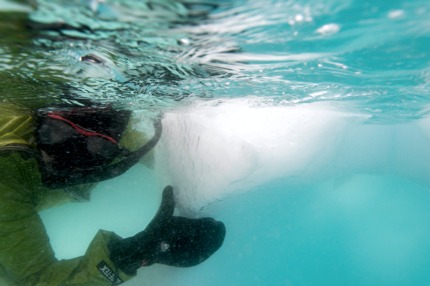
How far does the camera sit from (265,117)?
7.43m

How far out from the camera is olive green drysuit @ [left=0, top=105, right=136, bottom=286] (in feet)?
13.9

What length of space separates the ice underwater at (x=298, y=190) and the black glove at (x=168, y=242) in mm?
770

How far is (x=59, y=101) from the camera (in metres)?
5.20

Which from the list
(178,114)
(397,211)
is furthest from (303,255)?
(178,114)

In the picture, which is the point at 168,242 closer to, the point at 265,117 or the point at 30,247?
the point at 30,247

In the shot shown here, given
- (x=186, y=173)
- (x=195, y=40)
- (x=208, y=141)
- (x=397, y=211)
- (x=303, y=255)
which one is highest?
(x=195, y=40)

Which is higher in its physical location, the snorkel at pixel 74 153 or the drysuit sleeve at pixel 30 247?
the snorkel at pixel 74 153

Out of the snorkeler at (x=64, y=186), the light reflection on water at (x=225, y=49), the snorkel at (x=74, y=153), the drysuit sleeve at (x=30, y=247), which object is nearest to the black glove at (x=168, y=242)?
the snorkeler at (x=64, y=186)

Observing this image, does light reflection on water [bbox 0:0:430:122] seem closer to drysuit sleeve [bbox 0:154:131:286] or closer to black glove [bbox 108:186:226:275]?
drysuit sleeve [bbox 0:154:131:286]

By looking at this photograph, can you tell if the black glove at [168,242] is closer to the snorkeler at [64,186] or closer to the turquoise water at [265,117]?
the snorkeler at [64,186]

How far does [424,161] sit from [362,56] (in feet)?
19.1

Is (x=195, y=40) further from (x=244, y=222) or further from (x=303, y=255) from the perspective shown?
(x=303, y=255)

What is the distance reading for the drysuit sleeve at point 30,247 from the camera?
166 inches

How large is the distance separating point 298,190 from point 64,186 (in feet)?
17.8
